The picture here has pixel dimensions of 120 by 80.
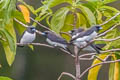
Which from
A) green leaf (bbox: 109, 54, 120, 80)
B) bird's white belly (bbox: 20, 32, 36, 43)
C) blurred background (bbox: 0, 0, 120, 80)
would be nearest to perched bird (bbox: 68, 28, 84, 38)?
green leaf (bbox: 109, 54, 120, 80)

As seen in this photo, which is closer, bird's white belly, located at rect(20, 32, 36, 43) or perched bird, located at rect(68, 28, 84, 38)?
perched bird, located at rect(68, 28, 84, 38)

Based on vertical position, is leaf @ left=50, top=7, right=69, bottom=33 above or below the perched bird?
above

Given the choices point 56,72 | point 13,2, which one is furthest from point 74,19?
point 56,72

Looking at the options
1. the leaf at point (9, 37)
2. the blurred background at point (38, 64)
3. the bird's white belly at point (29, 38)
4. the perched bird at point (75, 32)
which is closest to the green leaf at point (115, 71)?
the perched bird at point (75, 32)

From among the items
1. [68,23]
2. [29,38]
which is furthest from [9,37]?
[29,38]

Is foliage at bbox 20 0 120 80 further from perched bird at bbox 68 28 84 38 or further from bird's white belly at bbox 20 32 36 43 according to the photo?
bird's white belly at bbox 20 32 36 43

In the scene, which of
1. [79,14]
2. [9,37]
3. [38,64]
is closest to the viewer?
[9,37]

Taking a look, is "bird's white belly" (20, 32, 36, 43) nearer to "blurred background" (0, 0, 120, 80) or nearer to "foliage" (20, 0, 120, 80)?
"foliage" (20, 0, 120, 80)

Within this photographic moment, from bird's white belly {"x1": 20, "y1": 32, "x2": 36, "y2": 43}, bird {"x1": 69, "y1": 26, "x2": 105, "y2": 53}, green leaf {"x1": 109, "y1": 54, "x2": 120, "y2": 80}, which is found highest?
bird {"x1": 69, "y1": 26, "x2": 105, "y2": 53}

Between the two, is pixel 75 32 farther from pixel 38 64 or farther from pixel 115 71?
pixel 38 64

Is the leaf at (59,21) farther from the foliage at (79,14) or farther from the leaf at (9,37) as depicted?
the leaf at (9,37)

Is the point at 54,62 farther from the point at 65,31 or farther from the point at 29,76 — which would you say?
the point at 65,31

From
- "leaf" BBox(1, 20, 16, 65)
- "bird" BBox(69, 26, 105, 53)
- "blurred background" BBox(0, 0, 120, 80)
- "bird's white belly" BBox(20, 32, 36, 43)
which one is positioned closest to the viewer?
"leaf" BBox(1, 20, 16, 65)

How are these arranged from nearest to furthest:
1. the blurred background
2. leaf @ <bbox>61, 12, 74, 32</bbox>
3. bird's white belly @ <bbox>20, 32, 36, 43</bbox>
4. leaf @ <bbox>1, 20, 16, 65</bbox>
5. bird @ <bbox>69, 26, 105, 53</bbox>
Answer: leaf @ <bbox>1, 20, 16, 65</bbox> → bird @ <bbox>69, 26, 105, 53</bbox> → leaf @ <bbox>61, 12, 74, 32</bbox> → bird's white belly @ <bbox>20, 32, 36, 43</bbox> → the blurred background
